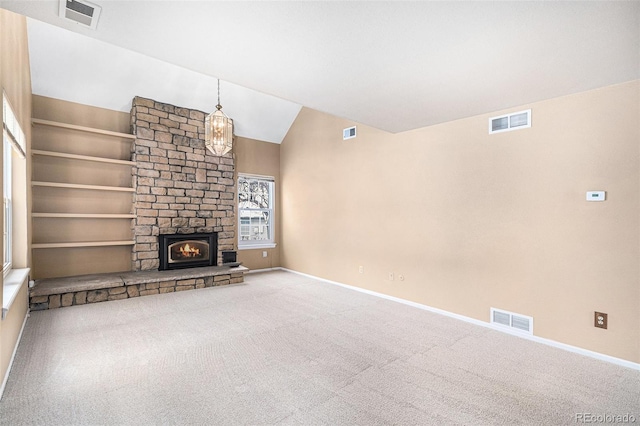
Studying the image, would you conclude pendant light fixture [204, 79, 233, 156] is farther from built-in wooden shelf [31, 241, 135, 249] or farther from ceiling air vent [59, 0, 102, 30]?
ceiling air vent [59, 0, 102, 30]

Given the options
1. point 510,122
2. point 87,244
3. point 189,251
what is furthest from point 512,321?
point 87,244

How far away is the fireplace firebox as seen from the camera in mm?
5328

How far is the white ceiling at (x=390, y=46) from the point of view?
1759 mm

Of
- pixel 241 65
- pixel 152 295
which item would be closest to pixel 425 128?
pixel 241 65

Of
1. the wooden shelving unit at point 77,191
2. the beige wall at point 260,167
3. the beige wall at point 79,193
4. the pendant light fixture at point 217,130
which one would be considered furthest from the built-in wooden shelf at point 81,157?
the beige wall at point 260,167

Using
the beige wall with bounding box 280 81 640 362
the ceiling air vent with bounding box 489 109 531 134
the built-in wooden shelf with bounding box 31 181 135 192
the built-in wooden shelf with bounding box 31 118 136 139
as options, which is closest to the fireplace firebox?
the built-in wooden shelf with bounding box 31 181 135 192

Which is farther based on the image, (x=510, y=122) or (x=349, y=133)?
(x=349, y=133)

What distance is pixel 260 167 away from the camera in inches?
269

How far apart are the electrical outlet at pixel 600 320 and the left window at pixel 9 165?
216 inches

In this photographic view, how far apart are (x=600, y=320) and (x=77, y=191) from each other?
6.63m

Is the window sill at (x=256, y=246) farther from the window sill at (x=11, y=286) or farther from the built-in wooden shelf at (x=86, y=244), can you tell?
the window sill at (x=11, y=286)

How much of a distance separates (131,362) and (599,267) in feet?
13.7

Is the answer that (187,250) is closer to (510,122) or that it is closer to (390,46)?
(390,46)

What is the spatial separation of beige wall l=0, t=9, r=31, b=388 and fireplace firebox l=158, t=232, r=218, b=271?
1785mm
